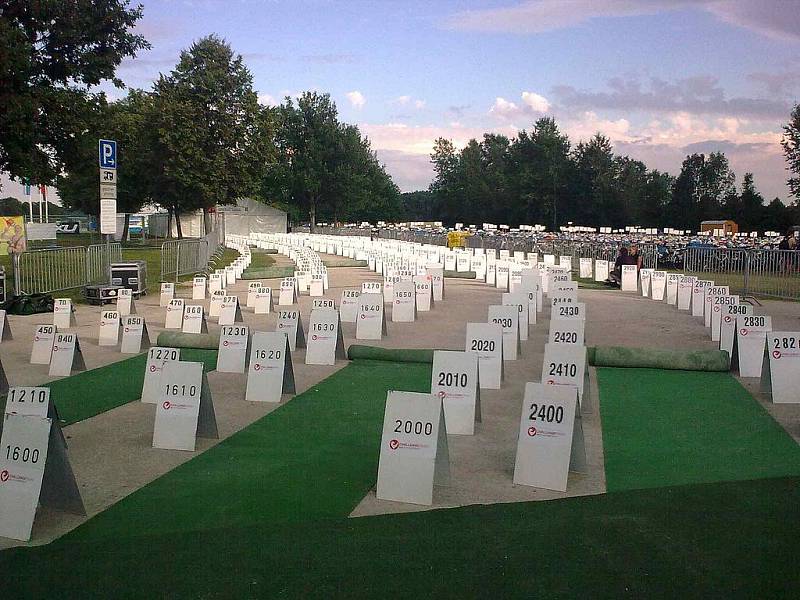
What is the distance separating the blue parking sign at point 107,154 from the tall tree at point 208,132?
3190 centimetres

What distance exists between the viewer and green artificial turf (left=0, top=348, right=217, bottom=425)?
10.0 m

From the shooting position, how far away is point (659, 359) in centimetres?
1240

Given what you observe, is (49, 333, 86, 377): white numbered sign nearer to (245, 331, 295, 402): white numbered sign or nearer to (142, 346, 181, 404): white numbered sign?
(142, 346, 181, 404): white numbered sign

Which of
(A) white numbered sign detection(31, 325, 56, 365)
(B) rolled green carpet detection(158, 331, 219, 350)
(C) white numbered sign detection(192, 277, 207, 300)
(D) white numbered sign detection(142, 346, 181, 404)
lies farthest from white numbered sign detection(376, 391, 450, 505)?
(C) white numbered sign detection(192, 277, 207, 300)

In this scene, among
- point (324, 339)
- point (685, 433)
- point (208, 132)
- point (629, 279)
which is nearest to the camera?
point (685, 433)

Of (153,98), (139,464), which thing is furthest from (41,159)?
(153,98)

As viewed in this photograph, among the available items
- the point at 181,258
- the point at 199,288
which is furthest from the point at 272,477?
the point at 181,258

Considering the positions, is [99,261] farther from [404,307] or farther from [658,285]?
[658,285]

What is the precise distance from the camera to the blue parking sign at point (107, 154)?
67.7ft

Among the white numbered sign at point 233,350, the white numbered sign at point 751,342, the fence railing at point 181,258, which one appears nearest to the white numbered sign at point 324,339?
the white numbered sign at point 233,350

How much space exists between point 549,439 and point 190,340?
28.5 ft

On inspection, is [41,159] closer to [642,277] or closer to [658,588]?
[642,277]

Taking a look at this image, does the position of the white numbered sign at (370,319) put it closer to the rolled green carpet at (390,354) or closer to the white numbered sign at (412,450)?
the rolled green carpet at (390,354)

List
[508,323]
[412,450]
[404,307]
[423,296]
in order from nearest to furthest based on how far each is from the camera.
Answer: [412,450] → [508,323] → [404,307] → [423,296]
